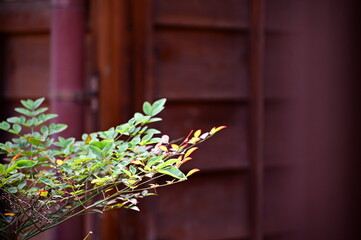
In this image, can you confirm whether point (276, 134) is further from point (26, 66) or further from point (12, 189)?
point (12, 189)

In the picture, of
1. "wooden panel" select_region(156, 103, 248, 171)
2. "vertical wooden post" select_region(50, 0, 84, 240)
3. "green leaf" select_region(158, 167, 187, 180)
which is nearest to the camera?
"green leaf" select_region(158, 167, 187, 180)

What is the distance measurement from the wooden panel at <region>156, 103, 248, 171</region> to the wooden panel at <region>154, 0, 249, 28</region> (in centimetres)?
39

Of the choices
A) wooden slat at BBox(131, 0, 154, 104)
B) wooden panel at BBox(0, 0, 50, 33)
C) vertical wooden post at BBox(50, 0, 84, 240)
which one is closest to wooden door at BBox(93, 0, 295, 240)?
wooden slat at BBox(131, 0, 154, 104)

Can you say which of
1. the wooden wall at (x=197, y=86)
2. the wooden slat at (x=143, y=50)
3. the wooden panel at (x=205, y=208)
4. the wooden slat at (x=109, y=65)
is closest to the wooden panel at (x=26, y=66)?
the wooden wall at (x=197, y=86)

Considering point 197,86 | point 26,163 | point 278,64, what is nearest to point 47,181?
point 26,163

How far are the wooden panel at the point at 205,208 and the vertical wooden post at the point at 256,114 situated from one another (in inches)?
2.0

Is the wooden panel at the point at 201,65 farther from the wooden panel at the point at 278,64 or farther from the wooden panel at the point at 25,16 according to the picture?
the wooden panel at the point at 25,16

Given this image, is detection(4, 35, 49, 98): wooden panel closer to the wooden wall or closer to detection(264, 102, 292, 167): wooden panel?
the wooden wall

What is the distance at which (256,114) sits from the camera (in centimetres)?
263

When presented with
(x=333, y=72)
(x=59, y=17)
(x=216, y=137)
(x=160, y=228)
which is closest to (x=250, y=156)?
(x=216, y=137)

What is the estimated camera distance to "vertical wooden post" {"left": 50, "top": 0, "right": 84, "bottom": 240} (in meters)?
2.14

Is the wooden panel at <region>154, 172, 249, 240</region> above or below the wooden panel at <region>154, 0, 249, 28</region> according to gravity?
below

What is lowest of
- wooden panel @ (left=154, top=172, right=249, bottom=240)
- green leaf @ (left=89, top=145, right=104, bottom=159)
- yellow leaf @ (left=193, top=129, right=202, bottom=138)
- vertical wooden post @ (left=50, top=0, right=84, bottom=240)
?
wooden panel @ (left=154, top=172, right=249, bottom=240)

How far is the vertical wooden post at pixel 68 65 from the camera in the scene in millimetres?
2145
